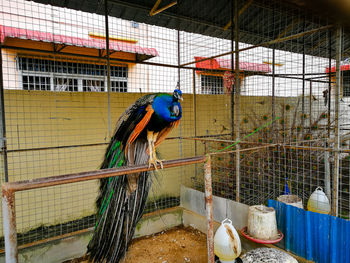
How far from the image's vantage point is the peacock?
6.29 ft

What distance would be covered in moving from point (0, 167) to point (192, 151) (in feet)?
9.50

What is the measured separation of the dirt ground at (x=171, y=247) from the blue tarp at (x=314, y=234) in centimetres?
113

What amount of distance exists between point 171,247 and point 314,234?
74.5 inches

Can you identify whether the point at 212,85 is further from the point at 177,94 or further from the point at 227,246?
the point at 227,246

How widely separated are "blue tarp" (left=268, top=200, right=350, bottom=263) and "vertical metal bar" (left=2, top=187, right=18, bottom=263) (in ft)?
8.30

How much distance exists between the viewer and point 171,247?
348 centimetres

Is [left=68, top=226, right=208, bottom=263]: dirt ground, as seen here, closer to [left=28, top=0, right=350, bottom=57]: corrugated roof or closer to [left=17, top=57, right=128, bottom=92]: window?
[left=17, top=57, right=128, bottom=92]: window

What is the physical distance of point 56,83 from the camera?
15.3 feet

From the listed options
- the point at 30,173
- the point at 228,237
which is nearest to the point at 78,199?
the point at 30,173

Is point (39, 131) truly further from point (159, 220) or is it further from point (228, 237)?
point (228, 237)

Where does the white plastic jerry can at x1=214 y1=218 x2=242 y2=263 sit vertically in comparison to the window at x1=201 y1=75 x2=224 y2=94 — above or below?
below

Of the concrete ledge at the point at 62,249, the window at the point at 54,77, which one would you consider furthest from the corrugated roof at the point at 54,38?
the concrete ledge at the point at 62,249

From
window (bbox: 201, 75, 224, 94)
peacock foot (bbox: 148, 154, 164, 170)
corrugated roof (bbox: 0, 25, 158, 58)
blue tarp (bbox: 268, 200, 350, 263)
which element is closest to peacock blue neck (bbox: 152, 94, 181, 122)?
peacock foot (bbox: 148, 154, 164, 170)

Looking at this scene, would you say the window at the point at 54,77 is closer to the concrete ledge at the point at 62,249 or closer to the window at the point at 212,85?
the window at the point at 212,85
